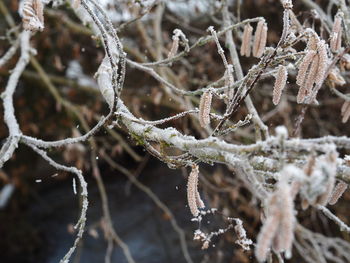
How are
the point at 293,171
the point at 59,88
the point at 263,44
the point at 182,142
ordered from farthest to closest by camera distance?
the point at 59,88 < the point at 263,44 < the point at 182,142 < the point at 293,171

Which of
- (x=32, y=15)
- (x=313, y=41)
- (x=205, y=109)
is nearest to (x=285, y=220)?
(x=205, y=109)

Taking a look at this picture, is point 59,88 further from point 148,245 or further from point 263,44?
point 263,44

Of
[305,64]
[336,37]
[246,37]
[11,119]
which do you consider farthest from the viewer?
[11,119]

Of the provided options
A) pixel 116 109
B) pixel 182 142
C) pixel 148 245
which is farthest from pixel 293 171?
pixel 148 245

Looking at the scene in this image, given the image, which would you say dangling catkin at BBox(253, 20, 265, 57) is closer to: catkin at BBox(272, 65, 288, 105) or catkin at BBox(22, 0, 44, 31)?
catkin at BBox(272, 65, 288, 105)

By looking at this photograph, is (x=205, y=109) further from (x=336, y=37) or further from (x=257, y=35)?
(x=336, y=37)

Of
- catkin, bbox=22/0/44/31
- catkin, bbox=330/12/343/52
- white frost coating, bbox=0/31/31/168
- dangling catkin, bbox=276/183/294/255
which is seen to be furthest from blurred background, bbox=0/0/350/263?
dangling catkin, bbox=276/183/294/255

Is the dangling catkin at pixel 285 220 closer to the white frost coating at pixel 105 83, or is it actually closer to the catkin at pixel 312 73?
the catkin at pixel 312 73

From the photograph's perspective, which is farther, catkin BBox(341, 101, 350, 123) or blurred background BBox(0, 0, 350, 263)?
blurred background BBox(0, 0, 350, 263)
